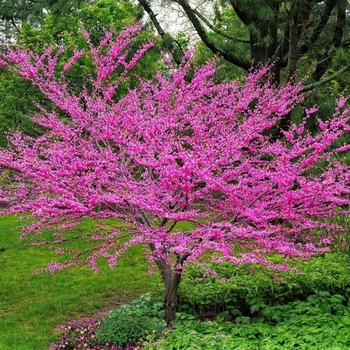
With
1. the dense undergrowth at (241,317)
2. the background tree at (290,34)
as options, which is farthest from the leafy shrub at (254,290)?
the background tree at (290,34)

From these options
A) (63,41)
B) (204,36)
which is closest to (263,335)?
(204,36)

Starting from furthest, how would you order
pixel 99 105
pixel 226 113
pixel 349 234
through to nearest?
1. pixel 349 234
2. pixel 226 113
3. pixel 99 105

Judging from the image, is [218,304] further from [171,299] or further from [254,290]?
[171,299]

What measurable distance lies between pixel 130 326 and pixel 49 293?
235 centimetres

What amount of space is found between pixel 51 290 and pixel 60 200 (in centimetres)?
311

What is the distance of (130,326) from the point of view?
15.5 feet

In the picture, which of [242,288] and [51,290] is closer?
[242,288]

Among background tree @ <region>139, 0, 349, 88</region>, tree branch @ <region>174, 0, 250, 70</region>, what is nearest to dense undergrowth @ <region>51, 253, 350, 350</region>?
background tree @ <region>139, 0, 349, 88</region>

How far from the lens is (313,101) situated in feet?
25.2

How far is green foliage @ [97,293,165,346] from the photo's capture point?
15.2 ft

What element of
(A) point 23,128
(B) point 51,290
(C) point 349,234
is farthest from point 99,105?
(A) point 23,128

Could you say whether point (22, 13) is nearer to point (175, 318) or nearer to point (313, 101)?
point (313, 101)

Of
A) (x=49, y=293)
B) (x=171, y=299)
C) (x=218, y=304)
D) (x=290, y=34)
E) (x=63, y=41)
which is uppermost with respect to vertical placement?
(x=63, y=41)

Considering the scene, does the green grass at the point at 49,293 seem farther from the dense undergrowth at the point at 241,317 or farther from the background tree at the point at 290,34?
the background tree at the point at 290,34
